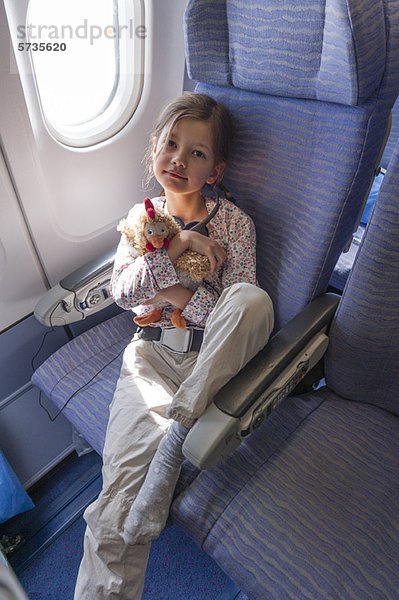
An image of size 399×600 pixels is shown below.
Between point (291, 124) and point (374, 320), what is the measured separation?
579mm

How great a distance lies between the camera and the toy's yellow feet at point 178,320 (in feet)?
4.11

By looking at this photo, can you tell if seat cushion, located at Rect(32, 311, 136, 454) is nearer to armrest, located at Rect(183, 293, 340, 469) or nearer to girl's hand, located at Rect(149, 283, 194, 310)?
girl's hand, located at Rect(149, 283, 194, 310)

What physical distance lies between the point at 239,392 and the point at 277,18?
35.4 inches

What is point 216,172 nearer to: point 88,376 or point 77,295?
point 77,295

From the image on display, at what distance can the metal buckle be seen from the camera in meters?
1.28

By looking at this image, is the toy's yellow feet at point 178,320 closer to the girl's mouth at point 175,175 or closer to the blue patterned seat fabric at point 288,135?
the blue patterned seat fabric at point 288,135

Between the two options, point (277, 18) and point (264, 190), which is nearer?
point (277, 18)

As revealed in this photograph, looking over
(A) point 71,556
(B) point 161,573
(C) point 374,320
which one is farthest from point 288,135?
(A) point 71,556

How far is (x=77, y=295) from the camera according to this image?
1347 mm

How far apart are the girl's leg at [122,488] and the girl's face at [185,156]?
0.61m

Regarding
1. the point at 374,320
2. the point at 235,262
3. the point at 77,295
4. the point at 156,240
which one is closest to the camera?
the point at 374,320

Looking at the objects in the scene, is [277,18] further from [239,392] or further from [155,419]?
[155,419]

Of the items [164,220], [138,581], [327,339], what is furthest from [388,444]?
[164,220]

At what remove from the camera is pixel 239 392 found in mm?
899
